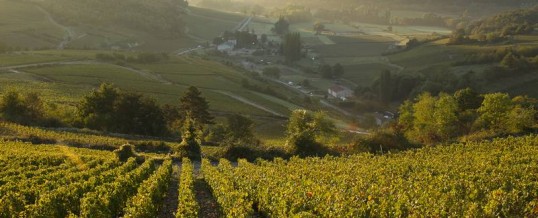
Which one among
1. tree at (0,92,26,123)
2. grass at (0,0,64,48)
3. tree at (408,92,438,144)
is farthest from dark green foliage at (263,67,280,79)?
tree at (0,92,26,123)

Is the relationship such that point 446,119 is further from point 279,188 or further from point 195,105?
point 279,188

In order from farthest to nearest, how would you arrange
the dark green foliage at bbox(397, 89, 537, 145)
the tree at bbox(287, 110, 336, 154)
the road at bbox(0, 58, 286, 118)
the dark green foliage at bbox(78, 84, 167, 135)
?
the road at bbox(0, 58, 286, 118)
the dark green foliage at bbox(78, 84, 167, 135)
the dark green foliage at bbox(397, 89, 537, 145)
the tree at bbox(287, 110, 336, 154)

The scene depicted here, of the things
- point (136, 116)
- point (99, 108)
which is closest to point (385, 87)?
point (136, 116)

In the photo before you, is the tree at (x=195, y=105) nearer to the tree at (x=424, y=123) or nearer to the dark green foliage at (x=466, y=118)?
the dark green foliage at (x=466, y=118)

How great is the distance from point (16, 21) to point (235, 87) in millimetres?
103270

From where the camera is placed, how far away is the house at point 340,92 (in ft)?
516

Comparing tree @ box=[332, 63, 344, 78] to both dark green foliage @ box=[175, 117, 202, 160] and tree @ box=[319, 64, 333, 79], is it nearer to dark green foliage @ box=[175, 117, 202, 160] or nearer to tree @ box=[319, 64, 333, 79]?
tree @ box=[319, 64, 333, 79]

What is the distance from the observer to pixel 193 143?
55906mm

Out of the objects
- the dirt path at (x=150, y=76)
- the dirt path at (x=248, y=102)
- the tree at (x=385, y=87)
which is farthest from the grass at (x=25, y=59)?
the tree at (x=385, y=87)

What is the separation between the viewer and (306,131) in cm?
6178

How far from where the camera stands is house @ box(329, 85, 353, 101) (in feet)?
516

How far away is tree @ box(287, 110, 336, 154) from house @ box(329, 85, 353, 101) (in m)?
81.2

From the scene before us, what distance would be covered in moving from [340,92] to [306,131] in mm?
98998

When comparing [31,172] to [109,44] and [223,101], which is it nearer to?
[223,101]
